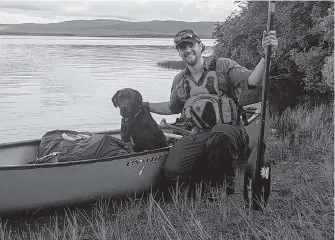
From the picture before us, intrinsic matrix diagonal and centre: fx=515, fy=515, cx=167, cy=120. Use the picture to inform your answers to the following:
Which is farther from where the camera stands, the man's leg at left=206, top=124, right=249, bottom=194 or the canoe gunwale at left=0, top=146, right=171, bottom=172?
the man's leg at left=206, top=124, right=249, bottom=194

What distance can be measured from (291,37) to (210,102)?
1085 centimetres

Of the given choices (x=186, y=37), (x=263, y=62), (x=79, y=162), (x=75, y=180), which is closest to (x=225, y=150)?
(x=263, y=62)

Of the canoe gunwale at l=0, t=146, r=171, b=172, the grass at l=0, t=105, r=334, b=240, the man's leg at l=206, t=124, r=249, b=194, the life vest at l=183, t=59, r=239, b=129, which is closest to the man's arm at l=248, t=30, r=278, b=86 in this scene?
the life vest at l=183, t=59, r=239, b=129

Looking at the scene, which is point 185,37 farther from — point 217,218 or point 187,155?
point 217,218

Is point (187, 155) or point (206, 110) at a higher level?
point (206, 110)

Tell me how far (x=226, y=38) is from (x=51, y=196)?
45.7 feet

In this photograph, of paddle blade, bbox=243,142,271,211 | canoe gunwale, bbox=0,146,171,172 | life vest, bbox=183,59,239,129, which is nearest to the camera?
paddle blade, bbox=243,142,271,211

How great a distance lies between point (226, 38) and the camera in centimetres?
1852

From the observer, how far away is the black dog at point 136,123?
595 centimetres

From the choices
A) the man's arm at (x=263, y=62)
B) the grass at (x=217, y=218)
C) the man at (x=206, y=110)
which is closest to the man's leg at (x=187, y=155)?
the man at (x=206, y=110)

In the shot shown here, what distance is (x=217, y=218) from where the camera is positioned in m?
4.65

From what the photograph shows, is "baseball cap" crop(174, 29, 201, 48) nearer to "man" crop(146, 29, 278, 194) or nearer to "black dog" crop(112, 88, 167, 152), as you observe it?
"man" crop(146, 29, 278, 194)

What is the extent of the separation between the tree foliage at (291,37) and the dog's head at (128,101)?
5463mm

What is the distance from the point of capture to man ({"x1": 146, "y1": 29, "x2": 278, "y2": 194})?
552 centimetres
